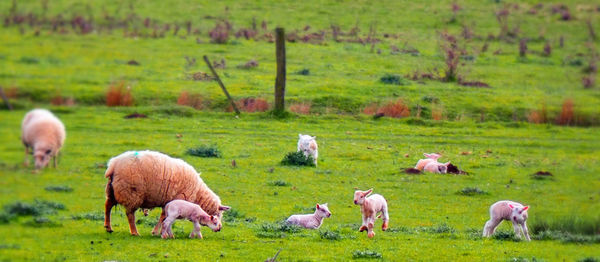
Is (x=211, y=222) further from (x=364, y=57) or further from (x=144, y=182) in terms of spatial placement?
(x=364, y=57)

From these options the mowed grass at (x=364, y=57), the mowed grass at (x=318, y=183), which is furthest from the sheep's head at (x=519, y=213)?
the mowed grass at (x=364, y=57)

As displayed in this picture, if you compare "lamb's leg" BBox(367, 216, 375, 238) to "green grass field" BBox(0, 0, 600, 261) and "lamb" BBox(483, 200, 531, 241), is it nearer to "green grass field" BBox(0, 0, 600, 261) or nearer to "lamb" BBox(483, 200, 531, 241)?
"green grass field" BBox(0, 0, 600, 261)

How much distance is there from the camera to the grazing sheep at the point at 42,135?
12773mm

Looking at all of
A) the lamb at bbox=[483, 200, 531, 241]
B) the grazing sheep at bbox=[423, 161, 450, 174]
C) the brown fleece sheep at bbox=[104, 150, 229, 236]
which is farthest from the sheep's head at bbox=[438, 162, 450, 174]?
the brown fleece sheep at bbox=[104, 150, 229, 236]

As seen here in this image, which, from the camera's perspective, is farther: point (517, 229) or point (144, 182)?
point (517, 229)

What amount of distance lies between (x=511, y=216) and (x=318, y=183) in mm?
8633

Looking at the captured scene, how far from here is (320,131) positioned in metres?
34.1

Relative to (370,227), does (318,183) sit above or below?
below

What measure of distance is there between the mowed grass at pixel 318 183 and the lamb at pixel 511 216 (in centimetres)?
48

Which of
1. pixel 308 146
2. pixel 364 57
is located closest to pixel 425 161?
pixel 308 146

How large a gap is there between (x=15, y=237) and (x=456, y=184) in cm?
1657

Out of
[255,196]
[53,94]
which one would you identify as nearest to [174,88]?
[255,196]

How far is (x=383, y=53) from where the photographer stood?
1961 inches

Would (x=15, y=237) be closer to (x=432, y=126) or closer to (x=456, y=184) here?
(x=456, y=184)
